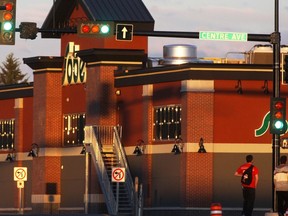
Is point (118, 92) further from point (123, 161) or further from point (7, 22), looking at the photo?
point (7, 22)

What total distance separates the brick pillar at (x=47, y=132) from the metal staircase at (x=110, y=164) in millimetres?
4918

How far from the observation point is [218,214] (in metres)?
29.1

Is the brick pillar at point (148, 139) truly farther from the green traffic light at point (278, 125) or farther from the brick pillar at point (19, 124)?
the green traffic light at point (278, 125)

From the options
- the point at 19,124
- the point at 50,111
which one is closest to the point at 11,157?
the point at 19,124

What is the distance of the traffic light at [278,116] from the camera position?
39594 millimetres

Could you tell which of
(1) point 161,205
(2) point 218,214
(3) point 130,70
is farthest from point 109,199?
(2) point 218,214

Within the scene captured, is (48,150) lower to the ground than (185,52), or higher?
lower

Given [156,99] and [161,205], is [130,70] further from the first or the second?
[161,205]

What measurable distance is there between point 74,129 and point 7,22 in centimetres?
2654

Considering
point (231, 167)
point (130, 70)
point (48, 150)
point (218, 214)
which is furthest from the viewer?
point (48, 150)

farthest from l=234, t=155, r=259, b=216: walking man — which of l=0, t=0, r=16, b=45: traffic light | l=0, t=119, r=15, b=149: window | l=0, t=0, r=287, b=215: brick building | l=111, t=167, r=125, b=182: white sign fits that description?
l=0, t=119, r=15, b=149: window

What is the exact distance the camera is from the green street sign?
128 feet

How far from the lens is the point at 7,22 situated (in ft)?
122

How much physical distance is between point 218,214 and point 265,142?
2554 centimetres
